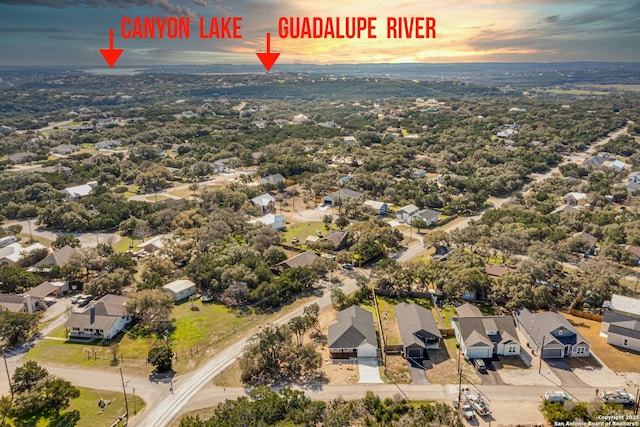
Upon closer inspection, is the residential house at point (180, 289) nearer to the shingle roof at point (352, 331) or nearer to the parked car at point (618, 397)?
the shingle roof at point (352, 331)

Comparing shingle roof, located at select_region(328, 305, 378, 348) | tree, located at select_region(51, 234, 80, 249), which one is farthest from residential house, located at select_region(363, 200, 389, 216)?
tree, located at select_region(51, 234, 80, 249)

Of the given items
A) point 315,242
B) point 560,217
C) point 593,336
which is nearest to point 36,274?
point 315,242

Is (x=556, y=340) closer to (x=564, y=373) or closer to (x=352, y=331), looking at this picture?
(x=564, y=373)

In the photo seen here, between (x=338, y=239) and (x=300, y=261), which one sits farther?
(x=338, y=239)

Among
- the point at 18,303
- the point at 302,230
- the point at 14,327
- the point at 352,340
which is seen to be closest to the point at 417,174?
the point at 302,230

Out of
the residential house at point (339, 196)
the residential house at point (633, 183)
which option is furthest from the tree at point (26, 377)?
the residential house at point (633, 183)

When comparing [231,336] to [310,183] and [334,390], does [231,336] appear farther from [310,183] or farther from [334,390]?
[310,183]

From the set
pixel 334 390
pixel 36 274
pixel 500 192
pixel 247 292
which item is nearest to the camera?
pixel 334 390

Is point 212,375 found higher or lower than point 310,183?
lower
